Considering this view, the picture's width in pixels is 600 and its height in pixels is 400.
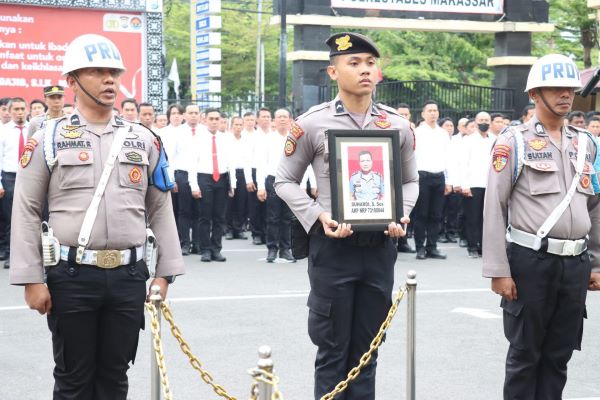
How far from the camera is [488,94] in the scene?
82.3ft

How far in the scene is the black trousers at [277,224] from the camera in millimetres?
13969

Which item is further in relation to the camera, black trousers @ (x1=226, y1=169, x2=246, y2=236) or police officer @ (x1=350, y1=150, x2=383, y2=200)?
black trousers @ (x1=226, y1=169, x2=246, y2=236)

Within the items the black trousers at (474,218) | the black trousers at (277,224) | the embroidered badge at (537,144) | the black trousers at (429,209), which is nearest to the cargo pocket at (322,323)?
the embroidered badge at (537,144)

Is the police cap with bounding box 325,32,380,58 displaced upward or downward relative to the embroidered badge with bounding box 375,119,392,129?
upward

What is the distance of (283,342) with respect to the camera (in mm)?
8406

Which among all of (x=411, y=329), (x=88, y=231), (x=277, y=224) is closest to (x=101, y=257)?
(x=88, y=231)

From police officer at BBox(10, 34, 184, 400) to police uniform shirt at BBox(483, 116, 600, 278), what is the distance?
1.89m

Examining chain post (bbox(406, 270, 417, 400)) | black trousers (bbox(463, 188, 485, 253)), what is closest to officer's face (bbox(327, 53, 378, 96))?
chain post (bbox(406, 270, 417, 400))

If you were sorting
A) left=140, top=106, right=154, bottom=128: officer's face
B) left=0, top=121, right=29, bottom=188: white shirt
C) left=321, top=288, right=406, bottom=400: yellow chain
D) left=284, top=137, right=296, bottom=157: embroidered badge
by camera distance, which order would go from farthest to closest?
1. left=140, top=106, right=154, bottom=128: officer's face
2. left=0, top=121, right=29, bottom=188: white shirt
3. left=284, top=137, right=296, bottom=157: embroidered badge
4. left=321, top=288, right=406, bottom=400: yellow chain

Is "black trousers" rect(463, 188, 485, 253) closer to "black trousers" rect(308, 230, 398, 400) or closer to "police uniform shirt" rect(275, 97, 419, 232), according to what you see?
"police uniform shirt" rect(275, 97, 419, 232)

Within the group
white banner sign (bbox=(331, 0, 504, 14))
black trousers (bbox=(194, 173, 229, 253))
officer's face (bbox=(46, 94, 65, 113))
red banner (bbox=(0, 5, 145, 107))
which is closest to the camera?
officer's face (bbox=(46, 94, 65, 113))

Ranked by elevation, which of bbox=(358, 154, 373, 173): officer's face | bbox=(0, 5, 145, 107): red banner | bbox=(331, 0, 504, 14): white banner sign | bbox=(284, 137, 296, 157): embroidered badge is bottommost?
bbox=(358, 154, 373, 173): officer's face

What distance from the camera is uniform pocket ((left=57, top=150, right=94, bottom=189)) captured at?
16.3 ft

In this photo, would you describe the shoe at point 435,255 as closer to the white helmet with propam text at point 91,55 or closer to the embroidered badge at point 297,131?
the embroidered badge at point 297,131
